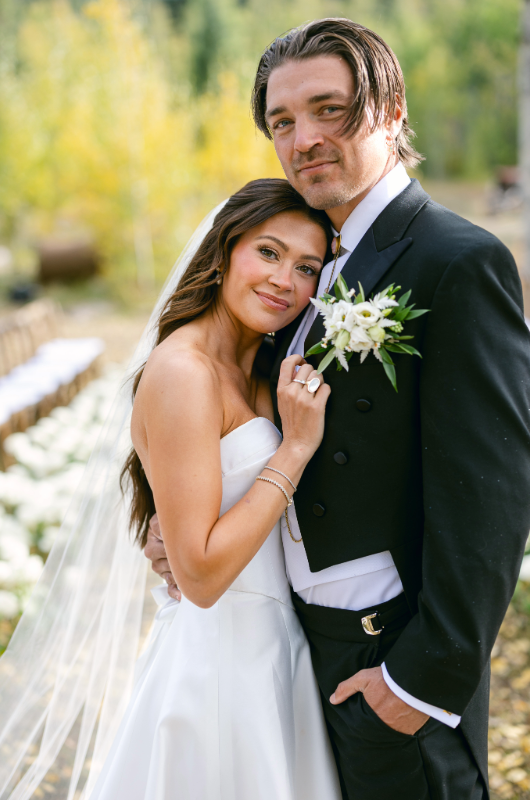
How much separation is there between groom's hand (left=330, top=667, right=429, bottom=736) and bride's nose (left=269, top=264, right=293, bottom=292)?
125cm

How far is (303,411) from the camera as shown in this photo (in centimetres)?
194

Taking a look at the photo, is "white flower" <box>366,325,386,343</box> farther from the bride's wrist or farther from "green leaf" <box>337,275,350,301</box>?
the bride's wrist

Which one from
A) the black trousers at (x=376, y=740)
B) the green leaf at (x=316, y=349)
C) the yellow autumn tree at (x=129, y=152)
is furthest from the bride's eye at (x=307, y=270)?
the yellow autumn tree at (x=129, y=152)

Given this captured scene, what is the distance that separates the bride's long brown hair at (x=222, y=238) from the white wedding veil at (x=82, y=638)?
37 cm

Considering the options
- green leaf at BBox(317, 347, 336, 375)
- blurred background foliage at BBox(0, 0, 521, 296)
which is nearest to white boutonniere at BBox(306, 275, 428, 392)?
green leaf at BBox(317, 347, 336, 375)

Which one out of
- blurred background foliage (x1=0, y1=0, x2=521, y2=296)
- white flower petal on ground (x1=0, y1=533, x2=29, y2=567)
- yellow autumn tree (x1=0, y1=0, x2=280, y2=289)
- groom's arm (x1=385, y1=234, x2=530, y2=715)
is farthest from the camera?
blurred background foliage (x1=0, y1=0, x2=521, y2=296)

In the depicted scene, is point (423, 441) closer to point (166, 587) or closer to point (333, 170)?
point (333, 170)

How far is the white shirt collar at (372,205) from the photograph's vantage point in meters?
2.00

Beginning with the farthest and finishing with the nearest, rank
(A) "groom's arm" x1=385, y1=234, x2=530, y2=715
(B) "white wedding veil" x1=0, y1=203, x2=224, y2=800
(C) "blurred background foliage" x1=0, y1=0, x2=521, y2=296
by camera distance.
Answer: (C) "blurred background foliage" x1=0, y1=0, x2=521, y2=296 → (B) "white wedding veil" x1=0, y1=203, x2=224, y2=800 → (A) "groom's arm" x1=385, y1=234, x2=530, y2=715

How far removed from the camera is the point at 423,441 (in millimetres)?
1775

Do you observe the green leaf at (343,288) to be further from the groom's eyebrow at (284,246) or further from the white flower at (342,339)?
the groom's eyebrow at (284,246)

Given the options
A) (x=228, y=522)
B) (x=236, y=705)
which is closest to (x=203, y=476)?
(x=228, y=522)

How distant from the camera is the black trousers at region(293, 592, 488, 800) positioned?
1855 mm

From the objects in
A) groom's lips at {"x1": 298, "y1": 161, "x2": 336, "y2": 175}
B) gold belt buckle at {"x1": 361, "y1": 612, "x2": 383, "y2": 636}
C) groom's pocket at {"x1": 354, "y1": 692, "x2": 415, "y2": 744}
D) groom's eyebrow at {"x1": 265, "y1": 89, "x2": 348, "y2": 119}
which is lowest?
groom's pocket at {"x1": 354, "y1": 692, "x2": 415, "y2": 744}
